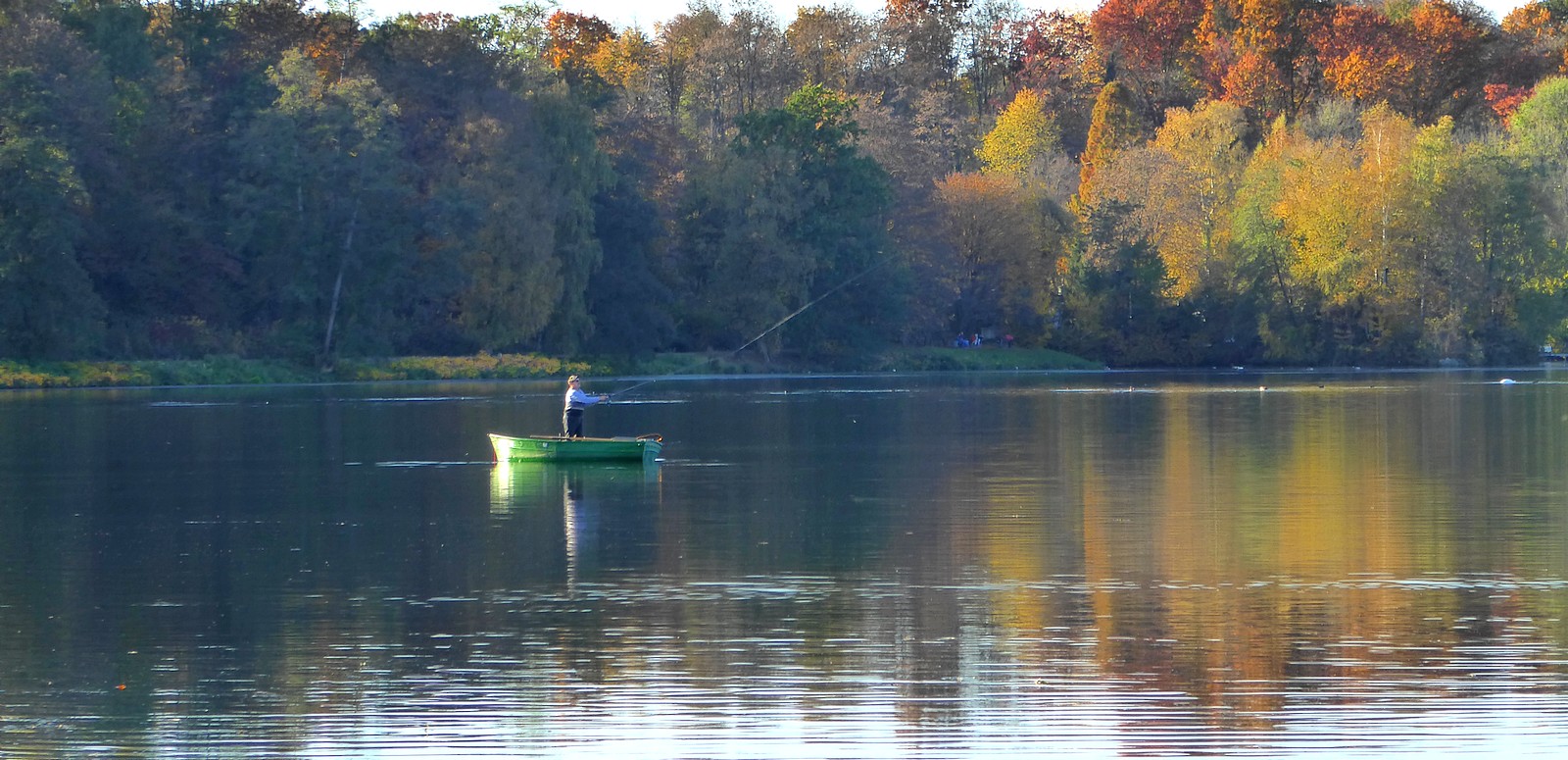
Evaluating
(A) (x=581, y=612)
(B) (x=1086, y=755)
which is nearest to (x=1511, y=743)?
(B) (x=1086, y=755)

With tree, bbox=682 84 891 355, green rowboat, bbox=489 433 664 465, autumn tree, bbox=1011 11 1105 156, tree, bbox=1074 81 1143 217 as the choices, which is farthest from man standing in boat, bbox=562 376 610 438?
autumn tree, bbox=1011 11 1105 156

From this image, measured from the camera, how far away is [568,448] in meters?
32.4

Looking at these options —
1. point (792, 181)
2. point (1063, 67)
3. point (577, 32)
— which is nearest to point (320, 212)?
point (792, 181)

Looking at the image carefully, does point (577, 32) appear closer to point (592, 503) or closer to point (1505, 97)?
point (1505, 97)

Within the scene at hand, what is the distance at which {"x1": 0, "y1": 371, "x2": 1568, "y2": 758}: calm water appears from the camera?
1188 centimetres

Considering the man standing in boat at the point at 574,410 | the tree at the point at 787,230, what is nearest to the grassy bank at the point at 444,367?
the tree at the point at 787,230

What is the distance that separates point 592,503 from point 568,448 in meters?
6.19

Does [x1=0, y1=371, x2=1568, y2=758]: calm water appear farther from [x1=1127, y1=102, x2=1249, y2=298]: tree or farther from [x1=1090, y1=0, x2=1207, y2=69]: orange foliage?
[x1=1090, y1=0, x2=1207, y2=69]: orange foliage

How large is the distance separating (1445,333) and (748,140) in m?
32.5

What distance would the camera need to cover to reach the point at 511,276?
79.9m

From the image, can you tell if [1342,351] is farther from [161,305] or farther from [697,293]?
[161,305]

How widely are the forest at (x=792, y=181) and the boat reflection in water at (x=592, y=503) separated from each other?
36983 mm

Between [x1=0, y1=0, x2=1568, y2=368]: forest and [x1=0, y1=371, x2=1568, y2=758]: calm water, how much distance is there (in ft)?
131

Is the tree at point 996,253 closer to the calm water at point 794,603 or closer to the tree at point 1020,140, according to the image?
the tree at point 1020,140
